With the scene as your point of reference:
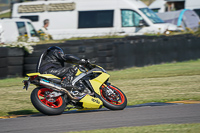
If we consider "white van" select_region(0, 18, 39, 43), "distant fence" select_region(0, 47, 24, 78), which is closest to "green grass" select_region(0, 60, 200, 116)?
"distant fence" select_region(0, 47, 24, 78)

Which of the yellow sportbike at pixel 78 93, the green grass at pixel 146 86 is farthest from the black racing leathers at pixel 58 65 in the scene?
the green grass at pixel 146 86

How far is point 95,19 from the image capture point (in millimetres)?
18094

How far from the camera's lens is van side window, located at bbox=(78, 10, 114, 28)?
58.1ft

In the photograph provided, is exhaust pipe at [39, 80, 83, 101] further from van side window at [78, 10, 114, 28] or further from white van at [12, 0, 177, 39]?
van side window at [78, 10, 114, 28]

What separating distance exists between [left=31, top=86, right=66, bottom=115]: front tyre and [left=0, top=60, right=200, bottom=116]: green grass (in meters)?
1.05

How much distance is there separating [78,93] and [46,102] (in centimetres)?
63

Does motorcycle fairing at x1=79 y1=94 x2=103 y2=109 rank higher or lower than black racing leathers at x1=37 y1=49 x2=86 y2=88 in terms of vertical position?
lower

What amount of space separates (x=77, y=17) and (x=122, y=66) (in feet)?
19.6

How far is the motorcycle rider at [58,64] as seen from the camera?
21.7ft

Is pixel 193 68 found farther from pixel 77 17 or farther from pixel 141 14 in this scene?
pixel 77 17

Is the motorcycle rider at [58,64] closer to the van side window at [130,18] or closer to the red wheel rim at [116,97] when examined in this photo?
the red wheel rim at [116,97]

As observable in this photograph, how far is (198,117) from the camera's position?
5879 mm

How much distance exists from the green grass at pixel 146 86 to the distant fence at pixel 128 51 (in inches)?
14.2

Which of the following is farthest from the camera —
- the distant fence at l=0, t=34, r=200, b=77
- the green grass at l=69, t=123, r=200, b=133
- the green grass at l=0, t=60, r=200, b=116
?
the distant fence at l=0, t=34, r=200, b=77
